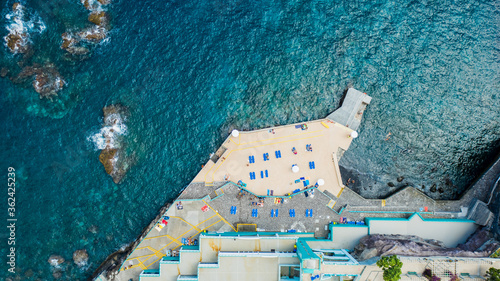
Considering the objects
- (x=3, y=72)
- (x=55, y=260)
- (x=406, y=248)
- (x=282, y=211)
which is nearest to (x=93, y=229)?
(x=55, y=260)

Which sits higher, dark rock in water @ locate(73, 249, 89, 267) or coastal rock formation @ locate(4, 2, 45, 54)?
coastal rock formation @ locate(4, 2, 45, 54)

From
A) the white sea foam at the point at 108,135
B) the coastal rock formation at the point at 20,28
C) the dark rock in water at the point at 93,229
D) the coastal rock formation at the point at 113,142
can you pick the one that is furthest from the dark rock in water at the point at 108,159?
the coastal rock formation at the point at 20,28

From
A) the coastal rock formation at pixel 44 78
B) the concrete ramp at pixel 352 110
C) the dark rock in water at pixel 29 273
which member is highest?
the coastal rock formation at pixel 44 78

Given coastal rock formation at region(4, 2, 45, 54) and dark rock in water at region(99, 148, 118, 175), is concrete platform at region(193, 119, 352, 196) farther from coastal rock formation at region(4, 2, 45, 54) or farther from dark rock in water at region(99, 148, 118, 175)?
coastal rock formation at region(4, 2, 45, 54)

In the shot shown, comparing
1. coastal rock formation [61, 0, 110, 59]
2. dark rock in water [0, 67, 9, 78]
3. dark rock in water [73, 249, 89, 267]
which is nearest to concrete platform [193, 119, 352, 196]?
dark rock in water [73, 249, 89, 267]

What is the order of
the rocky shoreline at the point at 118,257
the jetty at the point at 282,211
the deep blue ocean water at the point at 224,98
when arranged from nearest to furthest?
1. the jetty at the point at 282,211
2. the rocky shoreline at the point at 118,257
3. the deep blue ocean water at the point at 224,98

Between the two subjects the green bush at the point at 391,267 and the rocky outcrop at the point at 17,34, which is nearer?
the green bush at the point at 391,267

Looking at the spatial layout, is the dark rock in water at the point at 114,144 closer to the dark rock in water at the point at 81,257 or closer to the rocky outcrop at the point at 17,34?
the dark rock in water at the point at 81,257
